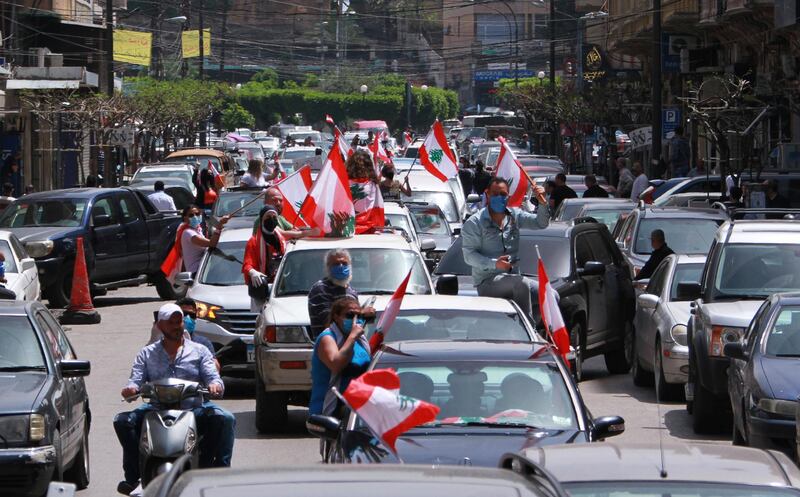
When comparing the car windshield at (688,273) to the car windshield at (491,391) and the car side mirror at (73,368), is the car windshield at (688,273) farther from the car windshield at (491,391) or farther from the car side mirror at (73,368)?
the car windshield at (491,391)

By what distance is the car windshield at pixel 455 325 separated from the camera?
10633 mm

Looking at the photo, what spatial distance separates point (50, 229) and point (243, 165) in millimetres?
29298

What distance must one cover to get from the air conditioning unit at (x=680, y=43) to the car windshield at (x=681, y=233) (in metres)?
24.8

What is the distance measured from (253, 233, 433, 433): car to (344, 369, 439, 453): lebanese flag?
4231 millimetres

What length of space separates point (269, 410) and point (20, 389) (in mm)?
3212

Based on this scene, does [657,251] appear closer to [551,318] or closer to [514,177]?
[514,177]

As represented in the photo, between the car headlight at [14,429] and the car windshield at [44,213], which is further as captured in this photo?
the car windshield at [44,213]

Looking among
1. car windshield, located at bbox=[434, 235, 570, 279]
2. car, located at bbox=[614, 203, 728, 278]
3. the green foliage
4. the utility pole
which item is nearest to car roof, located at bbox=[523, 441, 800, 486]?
car windshield, located at bbox=[434, 235, 570, 279]

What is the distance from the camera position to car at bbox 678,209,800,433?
1293cm

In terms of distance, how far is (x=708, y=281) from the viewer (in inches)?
545

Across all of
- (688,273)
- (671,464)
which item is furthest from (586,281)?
(671,464)

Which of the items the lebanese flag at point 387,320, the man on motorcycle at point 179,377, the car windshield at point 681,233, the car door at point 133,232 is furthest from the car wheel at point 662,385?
the car door at point 133,232

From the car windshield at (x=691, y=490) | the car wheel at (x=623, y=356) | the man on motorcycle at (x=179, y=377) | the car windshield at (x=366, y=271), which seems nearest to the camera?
the car windshield at (x=691, y=490)

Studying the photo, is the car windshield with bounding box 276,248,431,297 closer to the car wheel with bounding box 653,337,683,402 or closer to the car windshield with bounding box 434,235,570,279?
Result: the car windshield with bounding box 434,235,570,279
